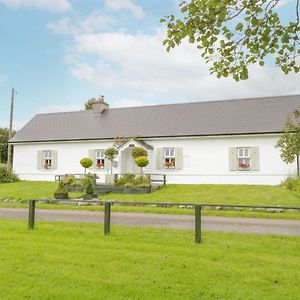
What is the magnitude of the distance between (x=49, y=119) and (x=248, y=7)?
2920 centimetres

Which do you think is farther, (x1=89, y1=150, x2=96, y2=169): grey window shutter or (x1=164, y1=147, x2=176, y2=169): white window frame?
(x1=89, y1=150, x2=96, y2=169): grey window shutter

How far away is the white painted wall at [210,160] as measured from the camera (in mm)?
23125

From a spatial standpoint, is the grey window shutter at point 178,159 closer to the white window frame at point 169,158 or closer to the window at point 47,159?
the white window frame at point 169,158

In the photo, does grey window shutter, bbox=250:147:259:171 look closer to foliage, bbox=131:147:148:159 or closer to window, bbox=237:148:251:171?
window, bbox=237:148:251:171

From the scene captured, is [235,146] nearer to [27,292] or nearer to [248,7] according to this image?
[248,7]

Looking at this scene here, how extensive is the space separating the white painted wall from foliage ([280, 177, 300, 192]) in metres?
0.92

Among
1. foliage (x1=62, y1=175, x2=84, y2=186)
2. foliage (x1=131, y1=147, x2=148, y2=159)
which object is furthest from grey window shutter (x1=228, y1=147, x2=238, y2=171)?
foliage (x1=62, y1=175, x2=84, y2=186)

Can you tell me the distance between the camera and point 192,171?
25031mm

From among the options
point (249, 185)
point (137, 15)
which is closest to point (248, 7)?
point (137, 15)

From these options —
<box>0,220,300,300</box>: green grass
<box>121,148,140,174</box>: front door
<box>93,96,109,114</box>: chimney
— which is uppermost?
<box>93,96,109,114</box>: chimney

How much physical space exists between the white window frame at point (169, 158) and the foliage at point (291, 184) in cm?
735

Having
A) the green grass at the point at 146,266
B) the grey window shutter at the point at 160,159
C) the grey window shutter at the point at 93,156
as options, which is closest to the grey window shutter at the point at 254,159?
the grey window shutter at the point at 160,159

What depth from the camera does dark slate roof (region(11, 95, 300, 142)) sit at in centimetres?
2462

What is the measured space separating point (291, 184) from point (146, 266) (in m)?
16.8
